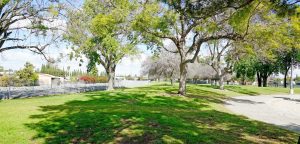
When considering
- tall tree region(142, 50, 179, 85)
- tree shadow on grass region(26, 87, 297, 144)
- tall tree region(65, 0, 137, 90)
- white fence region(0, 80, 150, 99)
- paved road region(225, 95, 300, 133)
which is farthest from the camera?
tall tree region(142, 50, 179, 85)

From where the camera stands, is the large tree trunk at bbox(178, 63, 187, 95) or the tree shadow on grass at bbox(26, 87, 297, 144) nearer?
the tree shadow on grass at bbox(26, 87, 297, 144)

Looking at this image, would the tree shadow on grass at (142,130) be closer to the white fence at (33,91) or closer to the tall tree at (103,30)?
the tall tree at (103,30)

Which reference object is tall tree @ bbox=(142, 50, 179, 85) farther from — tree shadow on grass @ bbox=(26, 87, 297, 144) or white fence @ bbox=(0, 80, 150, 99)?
tree shadow on grass @ bbox=(26, 87, 297, 144)

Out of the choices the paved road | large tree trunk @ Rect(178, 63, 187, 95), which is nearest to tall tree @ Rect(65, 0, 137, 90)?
large tree trunk @ Rect(178, 63, 187, 95)

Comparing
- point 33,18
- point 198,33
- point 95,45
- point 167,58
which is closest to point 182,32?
point 198,33

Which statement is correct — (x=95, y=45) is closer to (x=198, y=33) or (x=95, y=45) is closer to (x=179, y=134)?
(x=198, y=33)

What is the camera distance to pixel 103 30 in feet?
99.3

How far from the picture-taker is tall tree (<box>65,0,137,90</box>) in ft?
74.6

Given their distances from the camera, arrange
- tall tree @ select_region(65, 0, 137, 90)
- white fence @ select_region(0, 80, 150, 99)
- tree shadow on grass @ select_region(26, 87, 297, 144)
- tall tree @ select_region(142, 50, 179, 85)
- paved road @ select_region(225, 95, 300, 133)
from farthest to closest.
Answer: tall tree @ select_region(142, 50, 179, 85)
white fence @ select_region(0, 80, 150, 99)
tall tree @ select_region(65, 0, 137, 90)
paved road @ select_region(225, 95, 300, 133)
tree shadow on grass @ select_region(26, 87, 297, 144)

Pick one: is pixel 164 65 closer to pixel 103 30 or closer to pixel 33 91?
pixel 33 91

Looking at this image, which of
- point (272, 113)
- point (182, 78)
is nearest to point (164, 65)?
point (182, 78)

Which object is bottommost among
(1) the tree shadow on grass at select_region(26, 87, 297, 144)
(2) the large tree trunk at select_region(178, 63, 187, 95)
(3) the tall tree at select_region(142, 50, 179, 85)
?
(1) the tree shadow on grass at select_region(26, 87, 297, 144)

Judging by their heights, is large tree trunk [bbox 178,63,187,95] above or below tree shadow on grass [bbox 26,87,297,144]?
above

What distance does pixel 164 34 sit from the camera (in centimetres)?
2394
